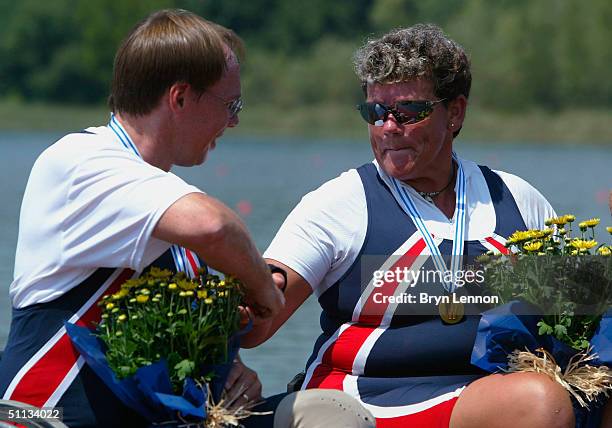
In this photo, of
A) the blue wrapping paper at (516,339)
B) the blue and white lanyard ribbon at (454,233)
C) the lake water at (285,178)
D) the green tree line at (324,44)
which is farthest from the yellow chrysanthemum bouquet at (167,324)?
the green tree line at (324,44)

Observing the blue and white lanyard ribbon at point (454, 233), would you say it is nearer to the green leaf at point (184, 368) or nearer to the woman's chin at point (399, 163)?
the woman's chin at point (399, 163)

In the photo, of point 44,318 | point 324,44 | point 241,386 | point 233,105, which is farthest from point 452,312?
point 324,44

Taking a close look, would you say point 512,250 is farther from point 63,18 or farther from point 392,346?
point 63,18

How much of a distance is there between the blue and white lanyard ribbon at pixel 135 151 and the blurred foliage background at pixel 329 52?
46632 mm

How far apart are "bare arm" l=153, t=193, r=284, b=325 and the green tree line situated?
173ft

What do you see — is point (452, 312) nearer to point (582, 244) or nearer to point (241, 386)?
point (582, 244)

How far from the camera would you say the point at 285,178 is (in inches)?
1138

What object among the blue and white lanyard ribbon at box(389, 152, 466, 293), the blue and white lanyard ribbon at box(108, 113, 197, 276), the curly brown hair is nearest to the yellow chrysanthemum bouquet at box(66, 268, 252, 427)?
the blue and white lanyard ribbon at box(108, 113, 197, 276)

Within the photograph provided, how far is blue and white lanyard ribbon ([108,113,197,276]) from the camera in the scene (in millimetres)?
3180

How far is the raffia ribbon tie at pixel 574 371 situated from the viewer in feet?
11.5

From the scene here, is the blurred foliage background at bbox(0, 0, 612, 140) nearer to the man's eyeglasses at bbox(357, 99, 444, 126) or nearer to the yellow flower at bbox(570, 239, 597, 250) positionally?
the man's eyeglasses at bbox(357, 99, 444, 126)

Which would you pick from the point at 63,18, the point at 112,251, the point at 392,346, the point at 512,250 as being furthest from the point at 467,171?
the point at 63,18

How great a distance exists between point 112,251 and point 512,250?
4.84 feet

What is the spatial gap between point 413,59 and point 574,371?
1207 mm
